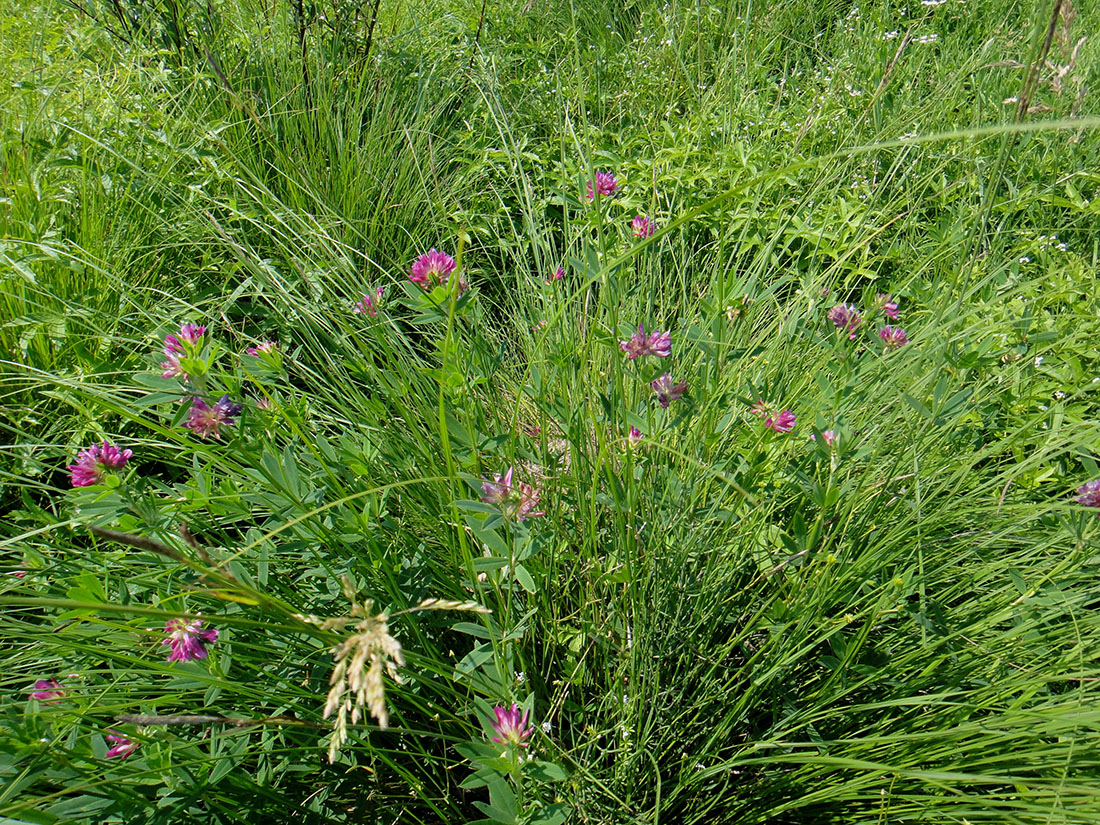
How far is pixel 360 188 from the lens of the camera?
245 cm

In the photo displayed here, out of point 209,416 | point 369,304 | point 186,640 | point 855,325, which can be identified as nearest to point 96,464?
point 209,416

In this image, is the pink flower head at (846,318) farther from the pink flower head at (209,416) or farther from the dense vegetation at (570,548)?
the pink flower head at (209,416)

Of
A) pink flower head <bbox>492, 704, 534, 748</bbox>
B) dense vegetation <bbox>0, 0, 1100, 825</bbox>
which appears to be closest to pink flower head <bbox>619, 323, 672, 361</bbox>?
dense vegetation <bbox>0, 0, 1100, 825</bbox>

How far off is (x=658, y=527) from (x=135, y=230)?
5.90ft

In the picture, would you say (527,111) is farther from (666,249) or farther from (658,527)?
(658,527)

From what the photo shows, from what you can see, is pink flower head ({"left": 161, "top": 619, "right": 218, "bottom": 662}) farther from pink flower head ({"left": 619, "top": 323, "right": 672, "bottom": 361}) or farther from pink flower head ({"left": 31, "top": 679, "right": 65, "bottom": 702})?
pink flower head ({"left": 619, "top": 323, "right": 672, "bottom": 361})

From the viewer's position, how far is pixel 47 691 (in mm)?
1065

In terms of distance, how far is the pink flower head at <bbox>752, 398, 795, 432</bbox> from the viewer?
4.27ft

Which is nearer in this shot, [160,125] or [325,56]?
[160,125]

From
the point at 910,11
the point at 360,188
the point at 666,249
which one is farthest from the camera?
the point at 910,11

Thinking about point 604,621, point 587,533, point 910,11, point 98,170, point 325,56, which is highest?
point 910,11

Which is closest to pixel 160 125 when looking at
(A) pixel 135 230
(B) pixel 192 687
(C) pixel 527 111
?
(A) pixel 135 230

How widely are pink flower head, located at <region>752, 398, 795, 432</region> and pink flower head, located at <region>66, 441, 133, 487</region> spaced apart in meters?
1.02

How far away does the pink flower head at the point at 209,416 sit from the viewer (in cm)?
112
